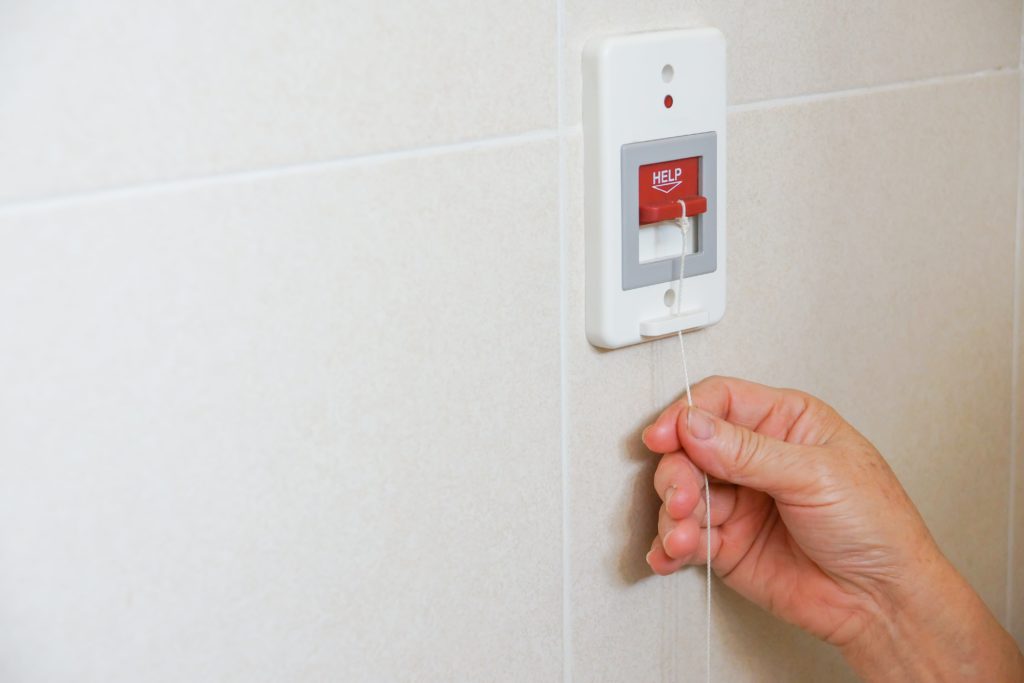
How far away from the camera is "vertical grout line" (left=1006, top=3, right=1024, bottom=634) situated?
942mm

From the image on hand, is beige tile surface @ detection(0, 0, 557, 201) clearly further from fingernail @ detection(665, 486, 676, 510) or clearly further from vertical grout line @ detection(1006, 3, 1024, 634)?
vertical grout line @ detection(1006, 3, 1024, 634)

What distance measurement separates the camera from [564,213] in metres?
0.65

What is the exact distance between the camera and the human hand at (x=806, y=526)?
2.26 feet

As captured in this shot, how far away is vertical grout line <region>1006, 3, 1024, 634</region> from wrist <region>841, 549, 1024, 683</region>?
273 mm

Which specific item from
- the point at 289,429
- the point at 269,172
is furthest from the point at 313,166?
the point at 289,429

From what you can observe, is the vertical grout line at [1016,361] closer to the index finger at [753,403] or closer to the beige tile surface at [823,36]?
the beige tile surface at [823,36]

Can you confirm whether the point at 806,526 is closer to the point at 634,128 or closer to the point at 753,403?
the point at 753,403

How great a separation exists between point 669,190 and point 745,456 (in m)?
0.16

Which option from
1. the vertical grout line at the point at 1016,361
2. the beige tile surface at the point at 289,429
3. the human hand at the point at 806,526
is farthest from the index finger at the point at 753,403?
the vertical grout line at the point at 1016,361

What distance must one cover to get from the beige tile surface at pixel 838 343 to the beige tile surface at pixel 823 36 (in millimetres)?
18

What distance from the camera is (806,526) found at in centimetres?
72

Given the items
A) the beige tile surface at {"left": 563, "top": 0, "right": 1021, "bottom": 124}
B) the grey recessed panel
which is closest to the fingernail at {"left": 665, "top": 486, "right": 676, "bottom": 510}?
the grey recessed panel

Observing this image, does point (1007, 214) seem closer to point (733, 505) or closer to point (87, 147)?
point (733, 505)

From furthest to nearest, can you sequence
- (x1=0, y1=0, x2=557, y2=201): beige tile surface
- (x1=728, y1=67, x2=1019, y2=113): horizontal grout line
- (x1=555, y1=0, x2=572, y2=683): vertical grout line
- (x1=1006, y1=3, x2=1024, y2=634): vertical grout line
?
(x1=1006, y1=3, x2=1024, y2=634): vertical grout line < (x1=728, y1=67, x2=1019, y2=113): horizontal grout line < (x1=555, y1=0, x2=572, y2=683): vertical grout line < (x1=0, y1=0, x2=557, y2=201): beige tile surface
